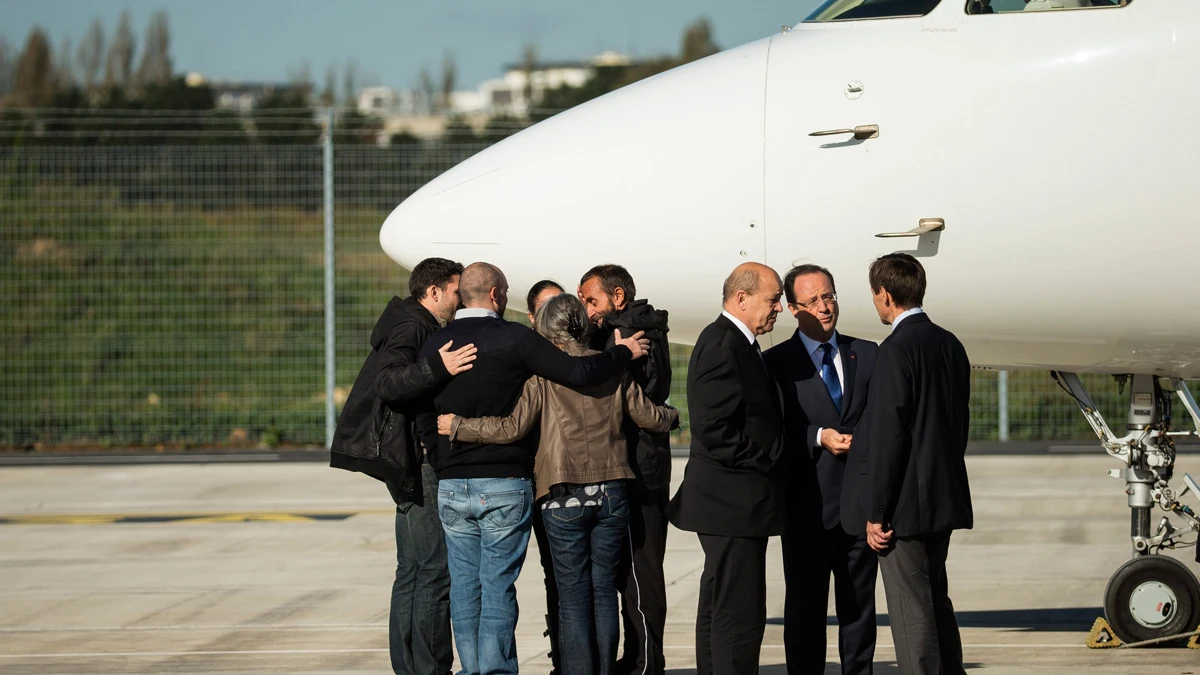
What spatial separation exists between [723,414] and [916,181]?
1251 millimetres

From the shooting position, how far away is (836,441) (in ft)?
16.4

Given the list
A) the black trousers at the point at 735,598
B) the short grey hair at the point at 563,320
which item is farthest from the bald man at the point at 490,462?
the black trousers at the point at 735,598

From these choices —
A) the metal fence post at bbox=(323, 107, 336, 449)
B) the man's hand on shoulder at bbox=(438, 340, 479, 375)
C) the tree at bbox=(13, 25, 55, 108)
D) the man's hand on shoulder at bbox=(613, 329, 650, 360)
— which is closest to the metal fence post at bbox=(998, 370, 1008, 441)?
the metal fence post at bbox=(323, 107, 336, 449)

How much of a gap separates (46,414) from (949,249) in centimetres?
1280

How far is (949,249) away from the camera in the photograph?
5285 millimetres

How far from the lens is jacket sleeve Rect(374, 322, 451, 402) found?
5.09m

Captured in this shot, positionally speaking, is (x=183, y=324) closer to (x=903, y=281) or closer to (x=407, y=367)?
(x=407, y=367)

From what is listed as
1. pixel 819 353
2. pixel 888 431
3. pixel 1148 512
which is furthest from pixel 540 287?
pixel 1148 512

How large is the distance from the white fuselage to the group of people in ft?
0.83

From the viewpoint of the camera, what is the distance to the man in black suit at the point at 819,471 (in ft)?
16.7

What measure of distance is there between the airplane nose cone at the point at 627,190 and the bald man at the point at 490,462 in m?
0.47

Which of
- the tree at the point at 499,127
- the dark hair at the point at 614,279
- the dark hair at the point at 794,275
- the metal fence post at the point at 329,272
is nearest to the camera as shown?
the dark hair at the point at 794,275

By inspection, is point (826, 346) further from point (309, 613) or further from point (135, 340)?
point (135, 340)

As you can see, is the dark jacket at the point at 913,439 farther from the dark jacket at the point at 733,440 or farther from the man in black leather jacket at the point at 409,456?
the man in black leather jacket at the point at 409,456
